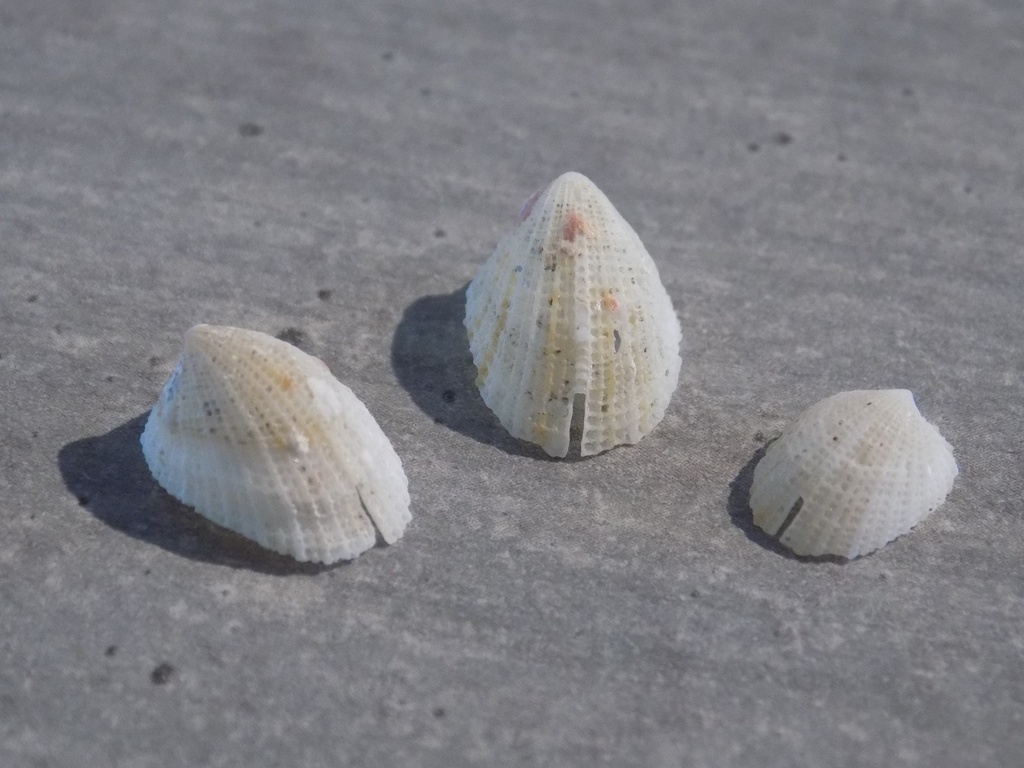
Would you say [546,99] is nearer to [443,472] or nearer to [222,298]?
[222,298]

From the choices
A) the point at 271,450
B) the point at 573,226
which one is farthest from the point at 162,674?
the point at 573,226

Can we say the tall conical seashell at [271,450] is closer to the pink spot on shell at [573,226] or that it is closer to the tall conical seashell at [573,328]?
the tall conical seashell at [573,328]

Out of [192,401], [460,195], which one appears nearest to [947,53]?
[460,195]

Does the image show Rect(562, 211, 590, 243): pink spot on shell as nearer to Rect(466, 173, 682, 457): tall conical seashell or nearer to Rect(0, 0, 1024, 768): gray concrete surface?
Rect(466, 173, 682, 457): tall conical seashell

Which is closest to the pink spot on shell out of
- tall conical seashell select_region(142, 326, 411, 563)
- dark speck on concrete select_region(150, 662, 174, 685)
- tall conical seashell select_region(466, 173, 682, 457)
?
tall conical seashell select_region(466, 173, 682, 457)

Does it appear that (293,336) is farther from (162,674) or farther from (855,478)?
(855,478)

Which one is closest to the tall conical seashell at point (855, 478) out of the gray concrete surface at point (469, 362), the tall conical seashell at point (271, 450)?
the gray concrete surface at point (469, 362)
